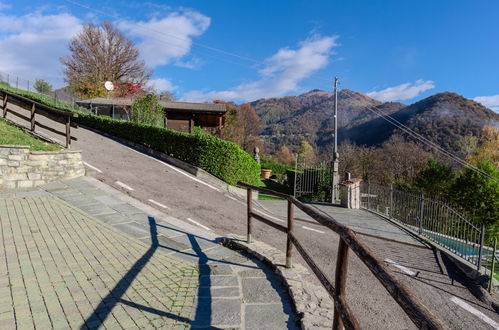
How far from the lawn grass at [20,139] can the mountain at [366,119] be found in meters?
19.0

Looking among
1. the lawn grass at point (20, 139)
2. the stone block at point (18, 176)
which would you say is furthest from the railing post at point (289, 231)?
the lawn grass at point (20, 139)

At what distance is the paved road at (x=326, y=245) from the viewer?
4.55 metres

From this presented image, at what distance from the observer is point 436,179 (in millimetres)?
16656

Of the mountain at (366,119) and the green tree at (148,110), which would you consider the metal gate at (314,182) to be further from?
the green tree at (148,110)

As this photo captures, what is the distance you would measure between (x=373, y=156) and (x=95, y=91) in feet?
107

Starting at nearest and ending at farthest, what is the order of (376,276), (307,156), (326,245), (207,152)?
1. (376,276)
2. (326,245)
3. (207,152)
4. (307,156)

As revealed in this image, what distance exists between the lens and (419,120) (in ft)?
202


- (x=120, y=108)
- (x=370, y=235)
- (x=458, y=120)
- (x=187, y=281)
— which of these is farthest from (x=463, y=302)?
(x=458, y=120)

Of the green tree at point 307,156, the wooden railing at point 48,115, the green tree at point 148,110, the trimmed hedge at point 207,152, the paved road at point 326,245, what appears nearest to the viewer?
the paved road at point 326,245

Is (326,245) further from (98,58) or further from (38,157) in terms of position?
(98,58)

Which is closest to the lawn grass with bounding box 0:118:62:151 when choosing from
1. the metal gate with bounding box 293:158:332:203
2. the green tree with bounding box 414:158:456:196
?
the metal gate with bounding box 293:158:332:203

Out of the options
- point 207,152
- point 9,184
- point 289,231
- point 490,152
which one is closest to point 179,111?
point 207,152

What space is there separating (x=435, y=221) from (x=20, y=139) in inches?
569

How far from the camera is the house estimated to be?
83.5 ft
